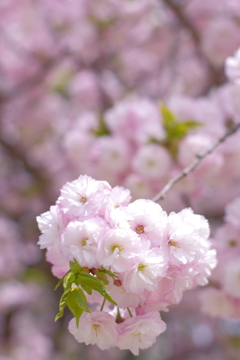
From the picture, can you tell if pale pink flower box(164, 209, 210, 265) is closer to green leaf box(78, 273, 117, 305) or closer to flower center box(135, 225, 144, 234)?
flower center box(135, 225, 144, 234)

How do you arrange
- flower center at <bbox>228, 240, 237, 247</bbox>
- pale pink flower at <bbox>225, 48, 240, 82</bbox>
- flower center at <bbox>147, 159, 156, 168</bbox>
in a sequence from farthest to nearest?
flower center at <bbox>147, 159, 156, 168</bbox>
pale pink flower at <bbox>225, 48, 240, 82</bbox>
flower center at <bbox>228, 240, 237, 247</bbox>

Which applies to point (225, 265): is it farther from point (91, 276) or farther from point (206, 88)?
point (206, 88)

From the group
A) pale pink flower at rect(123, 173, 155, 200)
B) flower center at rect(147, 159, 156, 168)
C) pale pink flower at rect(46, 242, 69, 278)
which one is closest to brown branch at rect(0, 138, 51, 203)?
pale pink flower at rect(123, 173, 155, 200)

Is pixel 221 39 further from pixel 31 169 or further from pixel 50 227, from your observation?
pixel 50 227

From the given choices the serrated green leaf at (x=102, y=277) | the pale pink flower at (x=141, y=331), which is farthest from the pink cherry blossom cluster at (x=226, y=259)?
the serrated green leaf at (x=102, y=277)

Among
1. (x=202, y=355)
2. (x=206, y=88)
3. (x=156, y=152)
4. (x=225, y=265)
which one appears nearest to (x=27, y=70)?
(x=206, y=88)

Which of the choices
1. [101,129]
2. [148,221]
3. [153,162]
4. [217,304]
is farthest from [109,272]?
[101,129]

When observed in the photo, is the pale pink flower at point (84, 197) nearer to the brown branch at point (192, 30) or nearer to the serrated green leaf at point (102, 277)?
the serrated green leaf at point (102, 277)
